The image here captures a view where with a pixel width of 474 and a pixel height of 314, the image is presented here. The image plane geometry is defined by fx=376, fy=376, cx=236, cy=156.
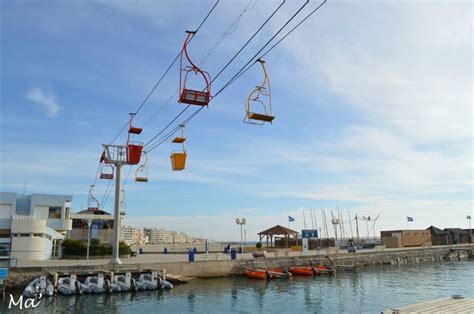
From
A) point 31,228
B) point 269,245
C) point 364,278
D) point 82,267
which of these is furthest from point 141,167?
point 269,245

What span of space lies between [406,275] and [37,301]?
36830 mm

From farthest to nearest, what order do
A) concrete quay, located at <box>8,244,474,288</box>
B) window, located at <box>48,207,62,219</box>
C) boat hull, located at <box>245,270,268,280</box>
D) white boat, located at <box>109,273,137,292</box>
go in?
1. window, located at <box>48,207,62,219</box>
2. boat hull, located at <box>245,270,268,280</box>
3. concrete quay, located at <box>8,244,474,288</box>
4. white boat, located at <box>109,273,137,292</box>

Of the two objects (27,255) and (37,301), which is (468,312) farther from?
(27,255)

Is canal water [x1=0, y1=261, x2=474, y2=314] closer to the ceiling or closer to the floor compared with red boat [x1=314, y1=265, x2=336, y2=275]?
closer to the floor

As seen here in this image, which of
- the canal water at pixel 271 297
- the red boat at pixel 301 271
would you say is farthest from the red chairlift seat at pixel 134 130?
the red boat at pixel 301 271

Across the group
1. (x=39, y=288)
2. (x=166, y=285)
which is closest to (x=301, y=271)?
(x=166, y=285)

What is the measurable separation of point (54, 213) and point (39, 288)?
84.1 ft

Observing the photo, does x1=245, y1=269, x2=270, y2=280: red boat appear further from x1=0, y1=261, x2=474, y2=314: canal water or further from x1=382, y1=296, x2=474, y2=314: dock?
x1=382, y1=296, x2=474, y2=314: dock

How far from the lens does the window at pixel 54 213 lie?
49688 millimetres

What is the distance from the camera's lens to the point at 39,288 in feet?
87.1

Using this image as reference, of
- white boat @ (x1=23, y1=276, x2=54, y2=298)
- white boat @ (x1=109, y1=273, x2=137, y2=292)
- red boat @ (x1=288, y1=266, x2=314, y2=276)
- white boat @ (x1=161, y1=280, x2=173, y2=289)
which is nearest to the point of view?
white boat @ (x1=23, y1=276, x2=54, y2=298)

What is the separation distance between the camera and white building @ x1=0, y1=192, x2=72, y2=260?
122 feet

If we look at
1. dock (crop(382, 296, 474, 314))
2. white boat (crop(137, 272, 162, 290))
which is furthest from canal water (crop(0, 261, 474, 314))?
dock (crop(382, 296, 474, 314))

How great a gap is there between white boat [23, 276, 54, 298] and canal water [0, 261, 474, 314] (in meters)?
1.10
